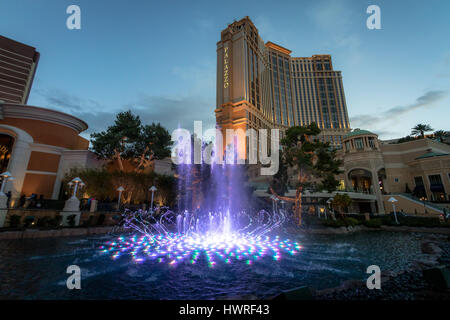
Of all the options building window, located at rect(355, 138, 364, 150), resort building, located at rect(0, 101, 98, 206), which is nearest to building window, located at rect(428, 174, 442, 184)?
building window, located at rect(355, 138, 364, 150)

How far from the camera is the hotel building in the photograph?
69.6 metres

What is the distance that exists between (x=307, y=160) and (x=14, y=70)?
107046 mm

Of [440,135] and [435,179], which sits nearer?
[435,179]

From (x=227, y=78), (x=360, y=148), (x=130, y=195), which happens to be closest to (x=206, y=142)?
(x=130, y=195)

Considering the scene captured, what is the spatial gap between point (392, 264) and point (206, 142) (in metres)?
19.7

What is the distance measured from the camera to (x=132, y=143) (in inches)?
1040

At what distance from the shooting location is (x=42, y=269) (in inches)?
221

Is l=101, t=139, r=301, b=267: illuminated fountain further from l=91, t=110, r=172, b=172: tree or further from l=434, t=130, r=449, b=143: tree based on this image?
l=434, t=130, r=449, b=143: tree

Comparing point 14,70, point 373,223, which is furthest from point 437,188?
point 14,70

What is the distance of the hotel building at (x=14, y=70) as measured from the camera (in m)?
69.6

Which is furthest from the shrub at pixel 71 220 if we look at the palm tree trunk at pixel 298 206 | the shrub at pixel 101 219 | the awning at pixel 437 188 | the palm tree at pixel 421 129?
the palm tree at pixel 421 129

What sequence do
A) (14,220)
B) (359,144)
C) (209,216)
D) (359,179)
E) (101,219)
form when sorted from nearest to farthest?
1. (14,220)
2. (101,219)
3. (209,216)
4. (359,144)
5. (359,179)

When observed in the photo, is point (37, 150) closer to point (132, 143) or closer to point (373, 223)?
point (132, 143)
